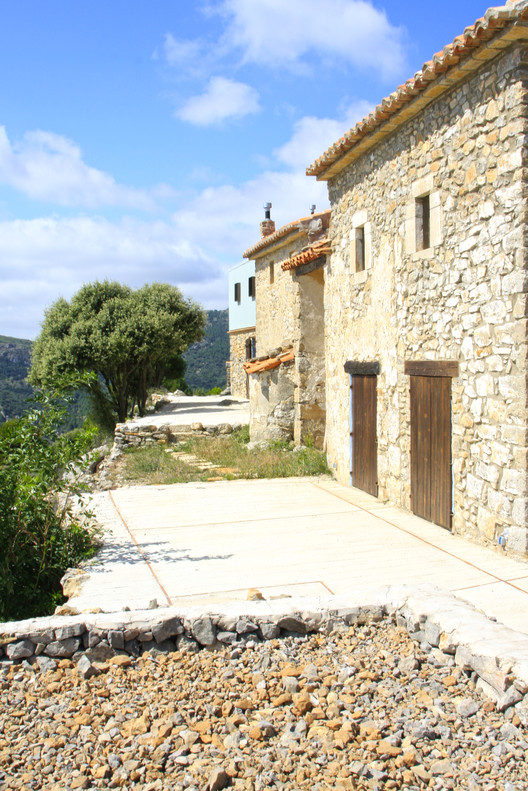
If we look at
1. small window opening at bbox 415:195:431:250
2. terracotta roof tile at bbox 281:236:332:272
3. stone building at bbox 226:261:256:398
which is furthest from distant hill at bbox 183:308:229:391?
small window opening at bbox 415:195:431:250

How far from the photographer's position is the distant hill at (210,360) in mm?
73188

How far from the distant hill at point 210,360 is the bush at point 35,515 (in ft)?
201

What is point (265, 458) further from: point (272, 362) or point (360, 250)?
point (360, 250)

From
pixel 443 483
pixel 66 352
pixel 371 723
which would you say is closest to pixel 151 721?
pixel 371 723

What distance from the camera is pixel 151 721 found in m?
3.65

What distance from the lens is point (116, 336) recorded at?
79.2 ft

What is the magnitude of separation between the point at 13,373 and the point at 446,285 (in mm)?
80555

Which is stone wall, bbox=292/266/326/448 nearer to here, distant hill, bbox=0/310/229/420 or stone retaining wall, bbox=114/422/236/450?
stone retaining wall, bbox=114/422/236/450

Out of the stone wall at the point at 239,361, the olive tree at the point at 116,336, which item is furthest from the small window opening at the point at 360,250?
the stone wall at the point at 239,361

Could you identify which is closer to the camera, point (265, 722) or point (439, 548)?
point (265, 722)

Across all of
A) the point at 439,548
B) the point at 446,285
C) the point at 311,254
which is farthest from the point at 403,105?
the point at 439,548

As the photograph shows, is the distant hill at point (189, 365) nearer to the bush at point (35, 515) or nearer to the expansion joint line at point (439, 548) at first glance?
the expansion joint line at point (439, 548)

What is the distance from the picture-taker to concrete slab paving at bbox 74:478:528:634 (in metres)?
5.38

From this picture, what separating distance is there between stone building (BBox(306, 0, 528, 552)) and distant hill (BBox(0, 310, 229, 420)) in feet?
187
